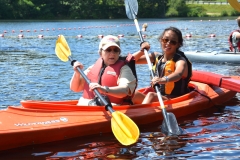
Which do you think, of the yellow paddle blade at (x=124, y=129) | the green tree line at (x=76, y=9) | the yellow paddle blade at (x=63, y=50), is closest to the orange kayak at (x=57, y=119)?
the yellow paddle blade at (x=124, y=129)

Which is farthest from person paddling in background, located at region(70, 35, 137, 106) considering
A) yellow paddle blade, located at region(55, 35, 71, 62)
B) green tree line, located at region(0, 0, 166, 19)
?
green tree line, located at region(0, 0, 166, 19)

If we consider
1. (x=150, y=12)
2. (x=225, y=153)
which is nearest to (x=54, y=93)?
(x=225, y=153)

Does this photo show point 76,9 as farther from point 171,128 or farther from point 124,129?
point 124,129

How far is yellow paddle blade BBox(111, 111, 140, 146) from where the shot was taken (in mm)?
4773

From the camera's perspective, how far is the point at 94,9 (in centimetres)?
5659

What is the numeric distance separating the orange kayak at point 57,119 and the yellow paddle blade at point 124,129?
0.30 meters

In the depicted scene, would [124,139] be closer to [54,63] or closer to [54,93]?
[54,93]

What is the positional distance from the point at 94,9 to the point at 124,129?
52.7 m

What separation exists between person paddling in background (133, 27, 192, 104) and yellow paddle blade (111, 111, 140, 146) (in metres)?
0.81

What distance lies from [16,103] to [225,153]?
12.8 ft

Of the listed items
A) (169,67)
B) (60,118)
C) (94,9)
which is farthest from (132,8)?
(94,9)

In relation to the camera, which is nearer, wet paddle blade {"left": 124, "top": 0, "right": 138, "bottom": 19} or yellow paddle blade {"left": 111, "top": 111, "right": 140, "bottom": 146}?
yellow paddle blade {"left": 111, "top": 111, "right": 140, "bottom": 146}

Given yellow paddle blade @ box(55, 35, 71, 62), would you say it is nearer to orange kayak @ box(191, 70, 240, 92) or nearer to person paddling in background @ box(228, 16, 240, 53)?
orange kayak @ box(191, 70, 240, 92)

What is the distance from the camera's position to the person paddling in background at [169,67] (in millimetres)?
5832
